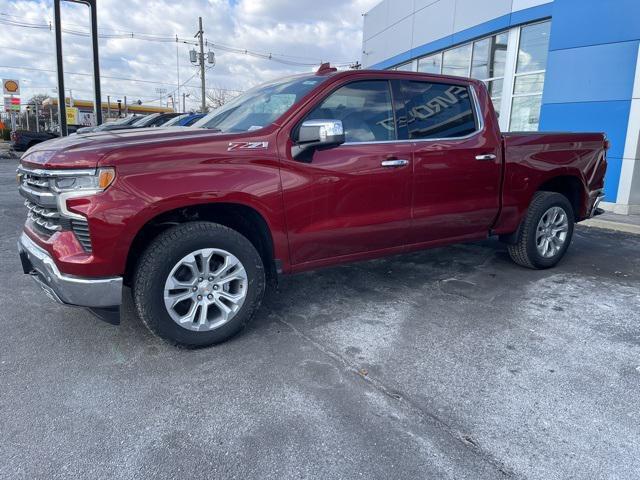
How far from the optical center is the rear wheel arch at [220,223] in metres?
3.19

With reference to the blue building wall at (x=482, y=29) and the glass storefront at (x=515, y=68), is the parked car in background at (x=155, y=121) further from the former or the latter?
the glass storefront at (x=515, y=68)

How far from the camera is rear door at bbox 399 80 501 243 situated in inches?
161

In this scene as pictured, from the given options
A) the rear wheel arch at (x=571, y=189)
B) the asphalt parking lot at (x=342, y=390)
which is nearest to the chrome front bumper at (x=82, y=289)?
the asphalt parking lot at (x=342, y=390)

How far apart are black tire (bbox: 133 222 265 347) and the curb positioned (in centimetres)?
666

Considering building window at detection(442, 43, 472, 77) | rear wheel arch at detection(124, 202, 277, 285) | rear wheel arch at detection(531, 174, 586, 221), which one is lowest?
rear wheel arch at detection(124, 202, 277, 285)

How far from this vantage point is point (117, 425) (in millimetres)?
2514

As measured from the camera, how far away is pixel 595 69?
9.11 m

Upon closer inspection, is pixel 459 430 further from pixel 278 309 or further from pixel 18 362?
pixel 18 362

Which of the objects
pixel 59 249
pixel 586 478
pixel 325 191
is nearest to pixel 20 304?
pixel 59 249

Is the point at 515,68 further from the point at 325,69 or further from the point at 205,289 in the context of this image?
the point at 205,289

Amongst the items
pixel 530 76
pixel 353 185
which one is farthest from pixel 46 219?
pixel 530 76

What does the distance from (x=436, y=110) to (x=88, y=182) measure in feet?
9.61

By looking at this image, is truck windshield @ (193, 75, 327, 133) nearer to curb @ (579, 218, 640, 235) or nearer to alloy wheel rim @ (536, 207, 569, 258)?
alloy wheel rim @ (536, 207, 569, 258)

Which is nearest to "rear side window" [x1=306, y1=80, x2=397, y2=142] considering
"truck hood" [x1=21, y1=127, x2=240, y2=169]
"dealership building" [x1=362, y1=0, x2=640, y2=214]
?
"truck hood" [x1=21, y1=127, x2=240, y2=169]
